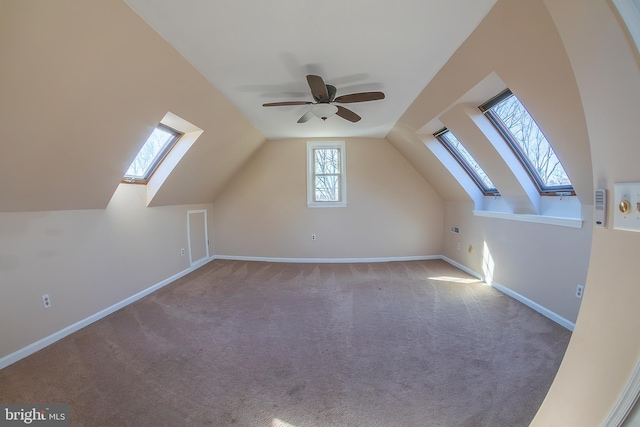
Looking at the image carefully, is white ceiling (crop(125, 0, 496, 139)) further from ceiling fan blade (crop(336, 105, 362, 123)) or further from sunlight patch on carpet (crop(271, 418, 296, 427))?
sunlight patch on carpet (crop(271, 418, 296, 427))

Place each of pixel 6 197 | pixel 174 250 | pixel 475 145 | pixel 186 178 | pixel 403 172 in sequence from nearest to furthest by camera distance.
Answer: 1. pixel 6 197
2. pixel 475 145
3. pixel 186 178
4. pixel 174 250
5. pixel 403 172

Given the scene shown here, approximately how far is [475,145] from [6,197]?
14.4 feet

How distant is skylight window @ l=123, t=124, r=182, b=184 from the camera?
304 centimetres

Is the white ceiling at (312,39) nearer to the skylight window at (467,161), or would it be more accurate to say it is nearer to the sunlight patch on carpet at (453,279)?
the skylight window at (467,161)

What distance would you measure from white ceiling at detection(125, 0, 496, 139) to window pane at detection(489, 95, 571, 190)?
864mm

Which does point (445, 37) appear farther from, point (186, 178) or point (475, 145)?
point (186, 178)

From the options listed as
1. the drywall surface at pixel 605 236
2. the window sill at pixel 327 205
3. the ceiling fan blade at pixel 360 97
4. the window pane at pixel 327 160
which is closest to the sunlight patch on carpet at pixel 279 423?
the drywall surface at pixel 605 236

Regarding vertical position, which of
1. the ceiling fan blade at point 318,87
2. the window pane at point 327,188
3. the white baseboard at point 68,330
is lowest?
the white baseboard at point 68,330

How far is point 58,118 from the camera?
1.72 meters

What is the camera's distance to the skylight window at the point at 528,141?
92.9 inches

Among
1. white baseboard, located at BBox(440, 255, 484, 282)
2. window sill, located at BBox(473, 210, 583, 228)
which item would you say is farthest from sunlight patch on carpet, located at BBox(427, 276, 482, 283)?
window sill, located at BBox(473, 210, 583, 228)

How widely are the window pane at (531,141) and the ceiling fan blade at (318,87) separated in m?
1.72

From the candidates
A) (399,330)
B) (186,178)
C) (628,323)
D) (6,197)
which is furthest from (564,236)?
(6,197)

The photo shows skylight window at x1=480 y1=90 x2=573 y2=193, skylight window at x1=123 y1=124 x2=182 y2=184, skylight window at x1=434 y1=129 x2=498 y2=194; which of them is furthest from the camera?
skylight window at x1=434 y1=129 x2=498 y2=194
